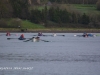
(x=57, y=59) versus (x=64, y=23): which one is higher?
(x=57, y=59)

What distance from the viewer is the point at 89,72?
44562mm

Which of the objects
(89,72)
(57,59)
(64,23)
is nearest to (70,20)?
(64,23)

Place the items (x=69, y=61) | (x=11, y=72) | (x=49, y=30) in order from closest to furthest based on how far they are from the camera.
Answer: (x=11, y=72) → (x=69, y=61) → (x=49, y=30)

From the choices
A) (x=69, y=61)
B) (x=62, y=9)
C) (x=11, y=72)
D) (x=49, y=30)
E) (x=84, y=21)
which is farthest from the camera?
(x=62, y=9)

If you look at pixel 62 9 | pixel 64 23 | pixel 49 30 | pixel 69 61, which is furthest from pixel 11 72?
pixel 62 9

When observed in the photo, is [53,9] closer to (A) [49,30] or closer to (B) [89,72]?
(A) [49,30]

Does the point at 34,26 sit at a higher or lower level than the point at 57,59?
lower

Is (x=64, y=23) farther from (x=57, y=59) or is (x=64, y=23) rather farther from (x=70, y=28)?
(x=57, y=59)

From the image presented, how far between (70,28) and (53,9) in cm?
1514

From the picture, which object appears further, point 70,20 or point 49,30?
point 70,20

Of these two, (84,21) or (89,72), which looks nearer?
(89,72)

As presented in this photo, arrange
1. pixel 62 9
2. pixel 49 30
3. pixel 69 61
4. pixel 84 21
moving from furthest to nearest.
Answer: pixel 62 9, pixel 84 21, pixel 49 30, pixel 69 61

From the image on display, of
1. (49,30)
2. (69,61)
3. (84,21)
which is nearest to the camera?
(69,61)

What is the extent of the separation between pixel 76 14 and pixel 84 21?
8580 millimetres
